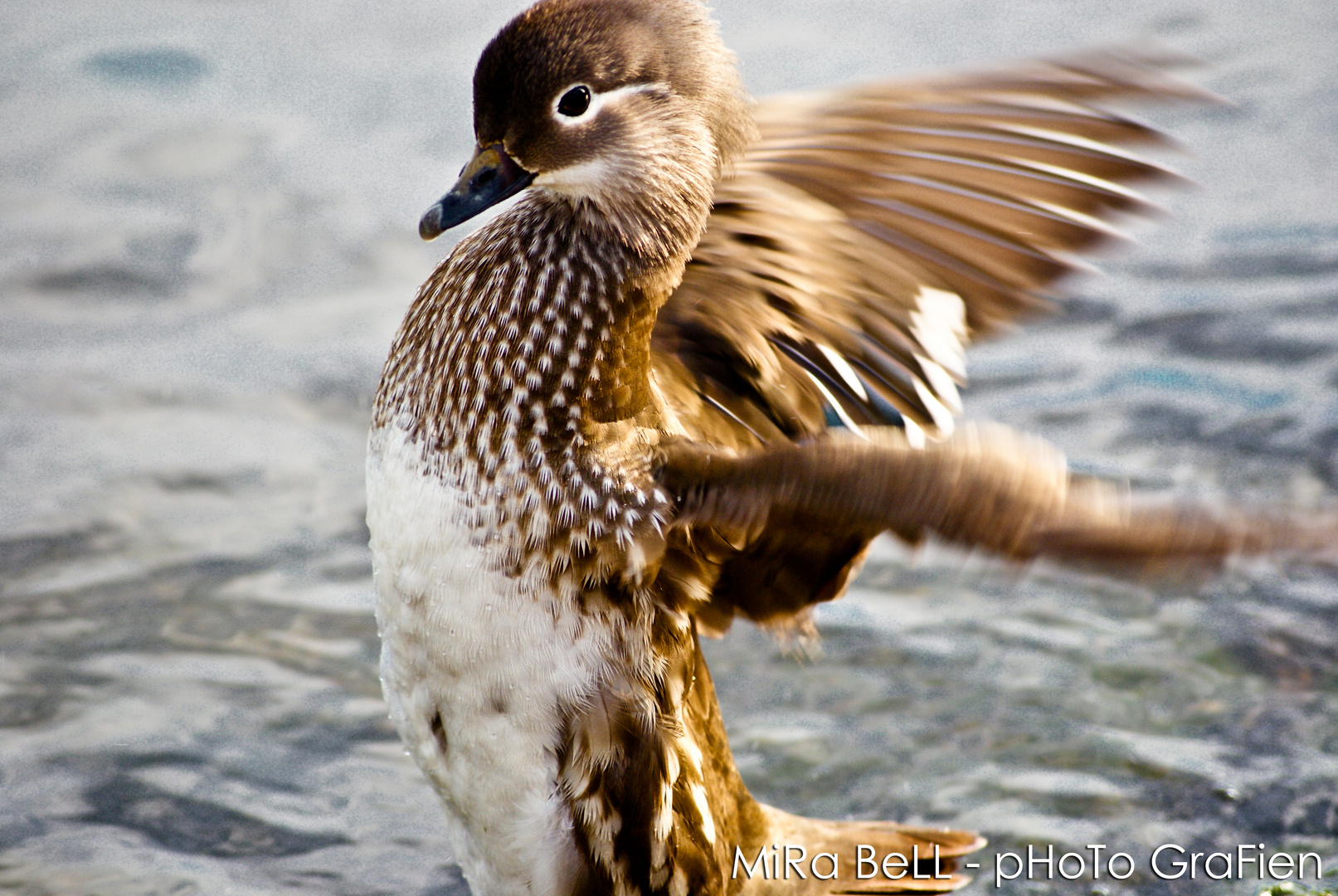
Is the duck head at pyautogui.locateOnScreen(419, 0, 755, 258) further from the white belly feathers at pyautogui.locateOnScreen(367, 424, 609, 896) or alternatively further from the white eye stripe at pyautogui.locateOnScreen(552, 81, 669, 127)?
the white belly feathers at pyautogui.locateOnScreen(367, 424, 609, 896)

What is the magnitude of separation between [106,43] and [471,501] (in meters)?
5.48

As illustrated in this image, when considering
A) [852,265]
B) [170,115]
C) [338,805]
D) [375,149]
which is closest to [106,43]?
[170,115]

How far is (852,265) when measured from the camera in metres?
3.33

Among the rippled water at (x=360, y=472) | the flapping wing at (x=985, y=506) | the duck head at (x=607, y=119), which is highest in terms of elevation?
the duck head at (x=607, y=119)

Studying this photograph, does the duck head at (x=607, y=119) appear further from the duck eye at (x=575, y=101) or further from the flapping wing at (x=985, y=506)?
the flapping wing at (x=985, y=506)

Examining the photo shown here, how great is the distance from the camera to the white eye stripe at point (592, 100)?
2.84 m

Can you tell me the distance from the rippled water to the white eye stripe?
1.07 metres

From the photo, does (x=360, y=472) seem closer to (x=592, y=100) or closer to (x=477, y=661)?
(x=477, y=661)

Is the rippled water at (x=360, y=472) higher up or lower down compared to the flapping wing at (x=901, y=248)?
lower down

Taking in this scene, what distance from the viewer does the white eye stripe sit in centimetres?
284

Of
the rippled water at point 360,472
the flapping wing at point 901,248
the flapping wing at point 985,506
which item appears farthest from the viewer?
the rippled water at point 360,472

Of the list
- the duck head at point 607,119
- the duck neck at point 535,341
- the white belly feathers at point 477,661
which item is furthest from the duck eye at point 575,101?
the white belly feathers at point 477,661

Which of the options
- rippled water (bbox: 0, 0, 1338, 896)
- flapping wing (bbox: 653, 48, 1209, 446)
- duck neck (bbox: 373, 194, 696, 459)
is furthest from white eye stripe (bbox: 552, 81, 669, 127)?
rippled water (bbox: 0, 0, 1338, 896)

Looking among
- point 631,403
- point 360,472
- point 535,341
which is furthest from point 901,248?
point 360,472
